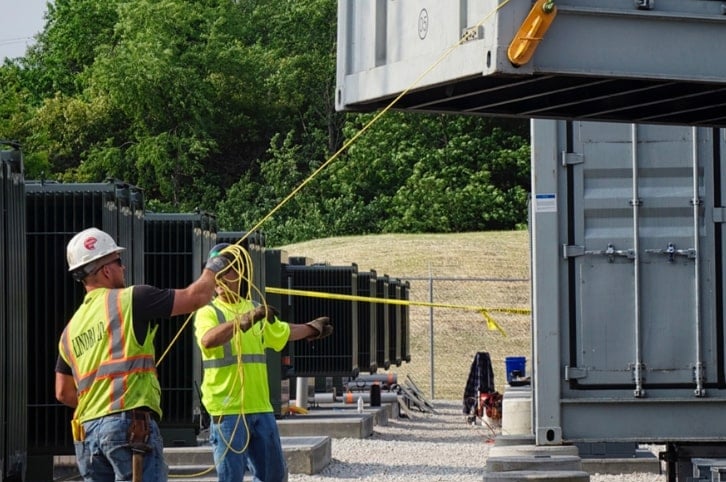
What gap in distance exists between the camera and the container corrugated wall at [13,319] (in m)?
10.7

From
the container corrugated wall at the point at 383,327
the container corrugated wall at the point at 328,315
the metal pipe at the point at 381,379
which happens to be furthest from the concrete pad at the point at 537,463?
the metal pipe at the point at 381,379

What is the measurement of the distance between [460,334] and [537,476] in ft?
90.3

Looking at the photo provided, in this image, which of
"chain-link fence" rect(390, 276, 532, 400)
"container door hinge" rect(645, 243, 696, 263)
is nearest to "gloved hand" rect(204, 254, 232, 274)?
"container door hinge" rect(645, 243, 696, 263)

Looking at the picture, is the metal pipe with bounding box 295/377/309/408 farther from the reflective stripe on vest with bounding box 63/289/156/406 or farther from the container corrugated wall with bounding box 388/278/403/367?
the reflective stripe on vest with bounding box 63/289/156/406

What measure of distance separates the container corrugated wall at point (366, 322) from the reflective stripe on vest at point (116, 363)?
15.3 metres

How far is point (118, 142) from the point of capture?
7419cm

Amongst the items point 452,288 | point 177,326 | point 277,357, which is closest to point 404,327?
point 452,288

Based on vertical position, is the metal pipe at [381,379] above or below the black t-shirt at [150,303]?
below

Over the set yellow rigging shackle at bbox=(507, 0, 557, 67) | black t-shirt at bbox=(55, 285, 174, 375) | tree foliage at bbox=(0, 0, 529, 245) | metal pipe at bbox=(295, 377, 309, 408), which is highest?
tree foliage at bbox=(0, 0, 529, 245)

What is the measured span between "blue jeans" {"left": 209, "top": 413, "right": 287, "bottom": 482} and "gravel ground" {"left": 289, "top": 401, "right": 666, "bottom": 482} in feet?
15.3

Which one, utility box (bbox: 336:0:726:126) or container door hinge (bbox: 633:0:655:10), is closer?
utility box (bbox: 336:0:726:126)

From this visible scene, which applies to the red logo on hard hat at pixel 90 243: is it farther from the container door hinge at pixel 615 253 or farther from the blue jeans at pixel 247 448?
the container door hinge at pixel 615 253

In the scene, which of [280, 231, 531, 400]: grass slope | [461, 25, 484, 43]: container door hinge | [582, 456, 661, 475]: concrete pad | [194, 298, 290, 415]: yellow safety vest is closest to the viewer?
[461, 25, 484, 43]: container door hinge

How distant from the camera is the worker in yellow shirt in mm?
10430
